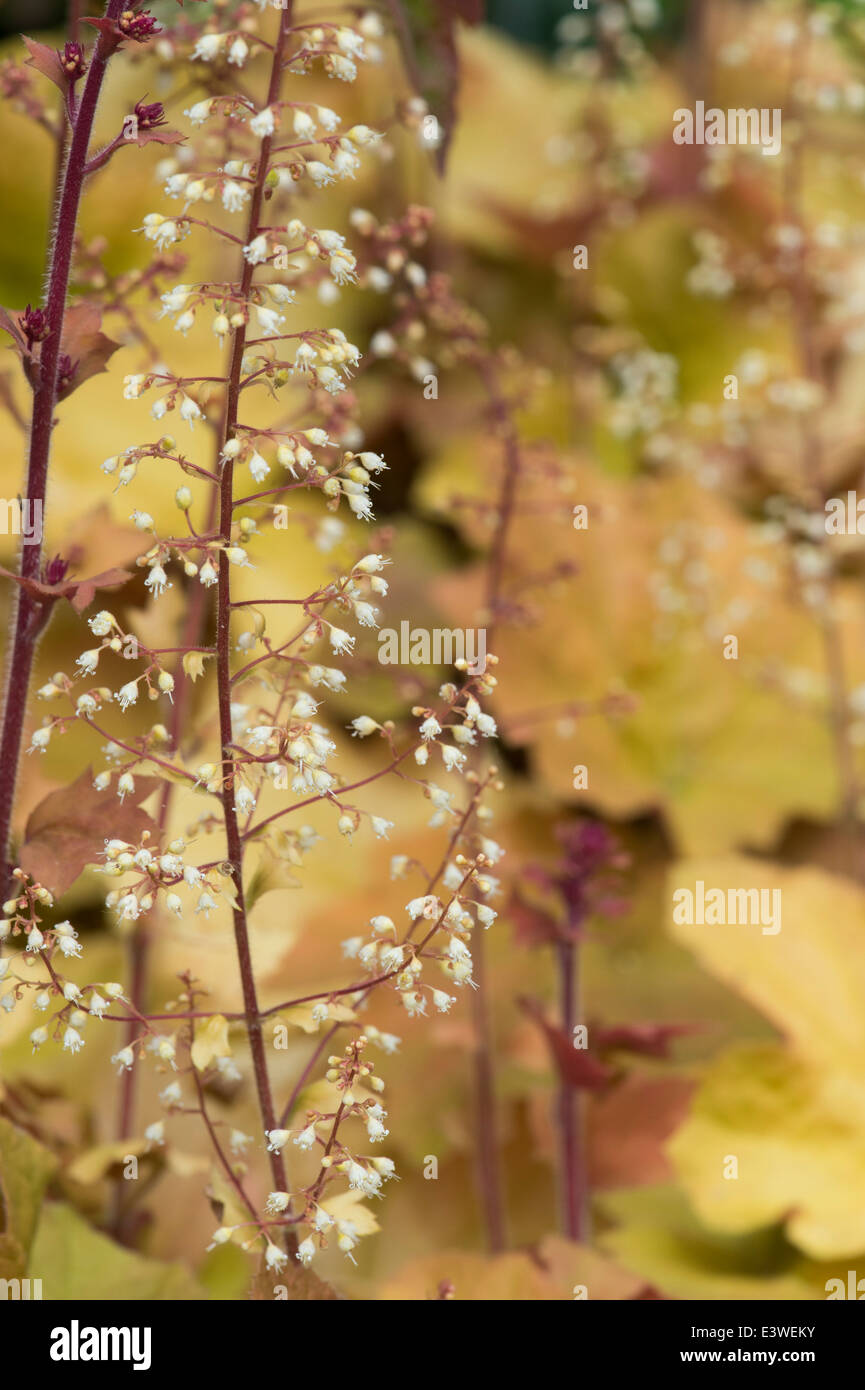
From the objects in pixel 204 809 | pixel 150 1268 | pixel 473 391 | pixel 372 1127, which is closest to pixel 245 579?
pixel 204 809

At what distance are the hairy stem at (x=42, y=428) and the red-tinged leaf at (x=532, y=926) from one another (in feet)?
1.02

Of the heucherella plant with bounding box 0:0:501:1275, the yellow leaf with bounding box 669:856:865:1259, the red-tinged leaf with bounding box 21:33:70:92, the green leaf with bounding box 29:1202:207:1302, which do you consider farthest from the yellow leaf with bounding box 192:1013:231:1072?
the yellow leaf with bounding box 669:856:865:1259

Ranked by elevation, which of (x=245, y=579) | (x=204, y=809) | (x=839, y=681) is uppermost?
(x=245, y=579)

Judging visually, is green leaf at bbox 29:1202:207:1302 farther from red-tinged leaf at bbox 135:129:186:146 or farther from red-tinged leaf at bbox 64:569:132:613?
red-tinged leaf at bbox 135:129:186:146

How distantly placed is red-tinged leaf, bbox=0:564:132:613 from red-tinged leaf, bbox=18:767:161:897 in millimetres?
85

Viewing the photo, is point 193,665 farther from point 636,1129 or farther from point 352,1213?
point 636,1129

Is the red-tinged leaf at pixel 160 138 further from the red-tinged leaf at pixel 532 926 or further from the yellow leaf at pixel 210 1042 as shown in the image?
the red-tinged leaf at pixel 532 926

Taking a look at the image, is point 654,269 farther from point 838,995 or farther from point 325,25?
point 325,25

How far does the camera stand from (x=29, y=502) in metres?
0.50

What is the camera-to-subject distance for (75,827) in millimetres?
516

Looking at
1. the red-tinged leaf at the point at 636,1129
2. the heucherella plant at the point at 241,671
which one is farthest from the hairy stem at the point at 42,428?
the red-tinged leaf at the point at 636,1129

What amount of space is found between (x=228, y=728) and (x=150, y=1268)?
0.37 m

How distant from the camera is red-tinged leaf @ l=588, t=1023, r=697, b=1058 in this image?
0.75m
